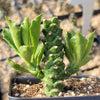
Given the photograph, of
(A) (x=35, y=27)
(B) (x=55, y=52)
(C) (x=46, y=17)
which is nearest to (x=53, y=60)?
(B) (x=55, y=52)

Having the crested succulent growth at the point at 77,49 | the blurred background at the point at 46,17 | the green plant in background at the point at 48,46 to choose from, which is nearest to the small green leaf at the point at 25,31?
the green plant in background at the point at 48,46

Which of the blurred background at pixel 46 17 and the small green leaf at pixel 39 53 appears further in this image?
the blurred background at pixel 46 17

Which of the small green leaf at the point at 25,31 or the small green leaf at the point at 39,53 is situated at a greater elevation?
the small green leaf at the point at 25,31

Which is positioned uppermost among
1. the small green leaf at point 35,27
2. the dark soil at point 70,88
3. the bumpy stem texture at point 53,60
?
the small green leaf at point 35,27

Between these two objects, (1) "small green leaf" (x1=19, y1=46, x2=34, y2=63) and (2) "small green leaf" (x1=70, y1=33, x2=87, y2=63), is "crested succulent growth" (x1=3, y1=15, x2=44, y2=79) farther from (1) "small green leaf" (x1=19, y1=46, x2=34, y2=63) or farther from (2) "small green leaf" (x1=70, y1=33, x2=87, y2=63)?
(2) "small green leaf" (x1=70, y1=33, x2=87, y2=63)

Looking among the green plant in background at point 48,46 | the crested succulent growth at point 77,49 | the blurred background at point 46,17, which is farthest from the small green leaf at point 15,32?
the blurred background at point 46,17

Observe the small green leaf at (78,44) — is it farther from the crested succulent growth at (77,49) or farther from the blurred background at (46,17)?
the blurred background at (46,17)

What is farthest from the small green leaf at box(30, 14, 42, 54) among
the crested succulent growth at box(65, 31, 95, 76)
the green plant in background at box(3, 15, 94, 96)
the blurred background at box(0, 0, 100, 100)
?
the blurred background at box(0, 0, 100, 100)

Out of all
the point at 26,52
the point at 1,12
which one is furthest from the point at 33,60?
the point at 1,12
